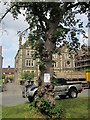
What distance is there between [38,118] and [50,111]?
20.8 inches

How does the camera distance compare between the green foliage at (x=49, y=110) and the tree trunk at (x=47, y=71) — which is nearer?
the green foliage at (x=49, y=110)

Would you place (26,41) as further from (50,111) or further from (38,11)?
(50,111)

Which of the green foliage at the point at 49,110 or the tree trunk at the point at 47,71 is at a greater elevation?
the tree trunk at the point at 47,71

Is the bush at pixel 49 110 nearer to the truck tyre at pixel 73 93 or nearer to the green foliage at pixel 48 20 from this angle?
the green foliage at pixel 48 20

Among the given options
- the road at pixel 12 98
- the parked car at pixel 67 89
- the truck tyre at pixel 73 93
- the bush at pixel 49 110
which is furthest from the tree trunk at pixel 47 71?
the truck tyre at pixel 73 93

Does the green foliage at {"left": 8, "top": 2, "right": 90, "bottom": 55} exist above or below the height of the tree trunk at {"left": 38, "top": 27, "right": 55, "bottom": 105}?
above

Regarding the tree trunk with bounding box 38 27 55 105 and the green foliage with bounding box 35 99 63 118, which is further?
the tree trunk with bounding box 38 27 55 105

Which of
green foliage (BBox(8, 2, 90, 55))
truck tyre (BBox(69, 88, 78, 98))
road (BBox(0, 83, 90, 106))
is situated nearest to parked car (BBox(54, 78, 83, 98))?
truck tyre (BBox(69, 88, 78, 98))

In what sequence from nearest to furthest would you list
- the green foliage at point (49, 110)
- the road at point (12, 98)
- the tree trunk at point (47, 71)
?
the green foliage at point (49, 110) < the tree trunk at point (47, 71) < the road at point (12, 98)

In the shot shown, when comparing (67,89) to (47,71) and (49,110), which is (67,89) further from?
(49,110)

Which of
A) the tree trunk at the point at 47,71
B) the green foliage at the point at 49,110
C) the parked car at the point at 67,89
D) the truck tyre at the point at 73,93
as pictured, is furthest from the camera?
the truck tyre at the point at 73,93

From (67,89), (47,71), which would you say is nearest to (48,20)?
(47,71)

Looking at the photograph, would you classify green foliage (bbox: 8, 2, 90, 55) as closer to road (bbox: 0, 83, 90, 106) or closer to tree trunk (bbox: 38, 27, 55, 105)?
tree trunk (bbox: 38, 27, 55, 105)

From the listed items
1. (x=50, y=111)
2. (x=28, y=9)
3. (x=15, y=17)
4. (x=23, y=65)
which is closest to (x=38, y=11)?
(x=28, y=9)
